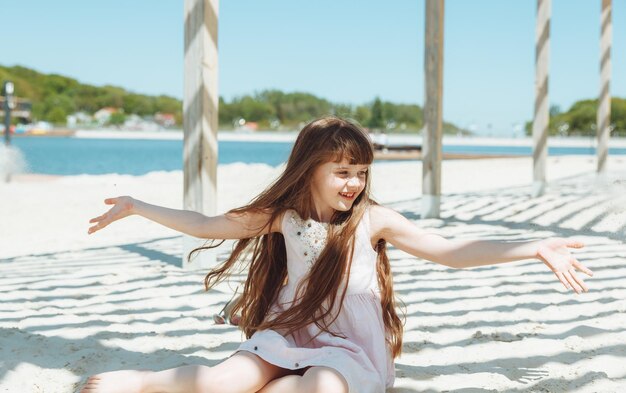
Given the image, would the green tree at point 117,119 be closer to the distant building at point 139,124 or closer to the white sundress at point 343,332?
the distant building at point 139,124

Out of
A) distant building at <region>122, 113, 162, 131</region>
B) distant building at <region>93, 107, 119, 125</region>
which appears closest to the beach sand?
distant building at <region>122, 113, 162, 131</region>

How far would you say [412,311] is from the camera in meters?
3.61

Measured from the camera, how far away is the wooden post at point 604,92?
34.3 ft

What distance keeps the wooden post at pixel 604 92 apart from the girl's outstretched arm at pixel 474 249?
9.10m

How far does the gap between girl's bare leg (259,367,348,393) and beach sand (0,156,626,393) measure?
53 centimetres

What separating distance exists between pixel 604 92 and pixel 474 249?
9.47 metres

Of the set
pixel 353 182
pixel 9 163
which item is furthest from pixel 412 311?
pixel 9 163

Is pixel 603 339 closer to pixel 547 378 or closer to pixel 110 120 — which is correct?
pixel 547 378

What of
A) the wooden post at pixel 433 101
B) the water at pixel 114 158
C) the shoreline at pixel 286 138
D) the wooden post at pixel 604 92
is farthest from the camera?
the shoreline at pixel 286 138

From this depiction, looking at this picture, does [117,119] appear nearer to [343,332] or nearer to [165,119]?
[165,119]

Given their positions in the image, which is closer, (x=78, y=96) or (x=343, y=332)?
(x=343, y=332)

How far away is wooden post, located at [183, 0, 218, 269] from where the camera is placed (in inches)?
178

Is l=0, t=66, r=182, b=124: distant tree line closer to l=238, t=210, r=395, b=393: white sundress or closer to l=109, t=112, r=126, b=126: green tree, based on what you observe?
l=109, t=112, r=126, b=126: green tree

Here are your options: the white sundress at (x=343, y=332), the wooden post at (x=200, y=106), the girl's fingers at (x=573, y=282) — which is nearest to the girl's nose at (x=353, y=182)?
the white sundress at (x=343, y=332)
